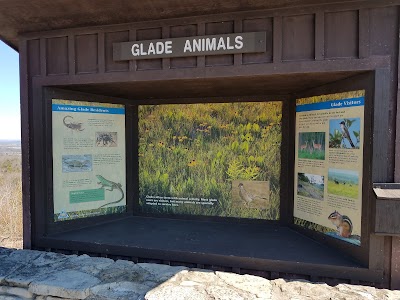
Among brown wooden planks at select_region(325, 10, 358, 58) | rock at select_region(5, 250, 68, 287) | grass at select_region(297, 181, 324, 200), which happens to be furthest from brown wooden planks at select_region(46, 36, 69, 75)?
grass at select_region(297, 181, 324, 200)

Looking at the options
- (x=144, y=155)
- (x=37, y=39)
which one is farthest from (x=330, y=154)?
(x=37, y=39)

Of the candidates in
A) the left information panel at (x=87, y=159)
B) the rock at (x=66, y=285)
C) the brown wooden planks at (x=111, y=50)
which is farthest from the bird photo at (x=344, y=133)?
the left information panel at (x=87, y=159)

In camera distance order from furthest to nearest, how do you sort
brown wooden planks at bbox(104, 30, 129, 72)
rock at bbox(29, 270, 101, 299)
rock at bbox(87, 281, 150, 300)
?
1. brown wooden planks at bbox(104, 30, 129, 72)
2. rock at bbox(29, 270, 101, 299)
3. rock at bbox(87, 281, 150, 300)

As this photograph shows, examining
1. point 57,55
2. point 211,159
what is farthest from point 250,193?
point 57,55

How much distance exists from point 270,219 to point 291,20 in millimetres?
3124

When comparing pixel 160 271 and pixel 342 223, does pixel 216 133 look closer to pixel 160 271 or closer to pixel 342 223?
pixel 342 223

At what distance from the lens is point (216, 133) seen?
18.3 feet

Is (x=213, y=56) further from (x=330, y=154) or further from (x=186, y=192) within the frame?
(x=186, y=192)

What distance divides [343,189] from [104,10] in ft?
12.2

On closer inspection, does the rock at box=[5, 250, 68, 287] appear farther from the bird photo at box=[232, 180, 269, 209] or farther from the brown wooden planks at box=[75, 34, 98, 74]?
the bird photo at box=[232, 180, 269, 209]

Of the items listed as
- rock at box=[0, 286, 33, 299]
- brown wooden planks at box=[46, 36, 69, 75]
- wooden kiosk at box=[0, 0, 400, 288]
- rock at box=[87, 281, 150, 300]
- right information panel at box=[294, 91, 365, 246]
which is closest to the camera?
rock at box=[87, 281, 150, 300]

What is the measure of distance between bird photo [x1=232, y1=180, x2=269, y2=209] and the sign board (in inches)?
95.5

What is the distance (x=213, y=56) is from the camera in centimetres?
392

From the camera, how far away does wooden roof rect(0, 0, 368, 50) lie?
3.68 metres
